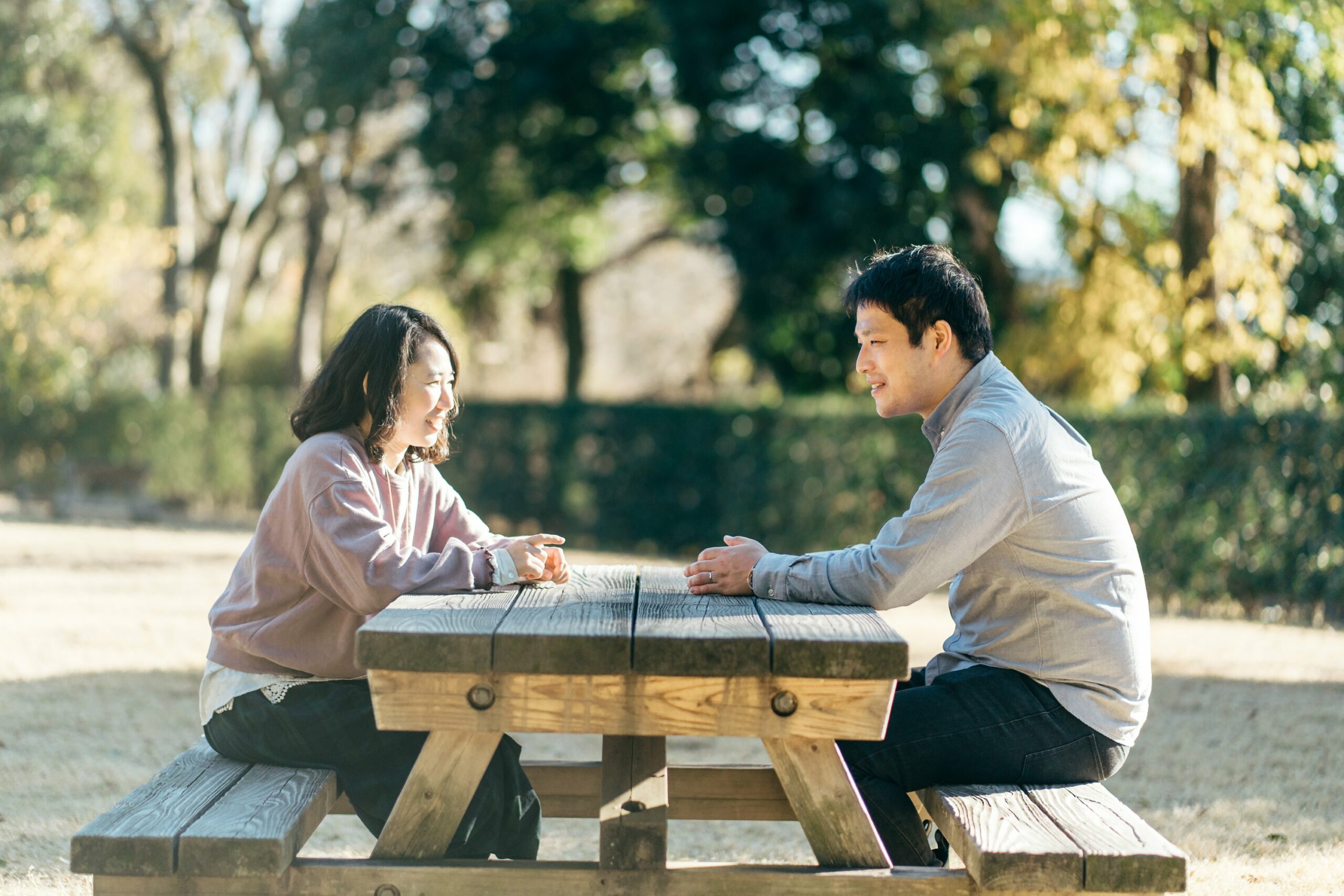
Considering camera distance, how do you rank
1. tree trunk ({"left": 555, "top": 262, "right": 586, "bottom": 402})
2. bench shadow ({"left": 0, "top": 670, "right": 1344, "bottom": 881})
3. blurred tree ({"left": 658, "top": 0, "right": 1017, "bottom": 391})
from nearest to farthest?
1. bench shadow ({"left": 0, "top": 670, "right": 1344, "bottom": 881})
2. blurred tree ({"left": 658, "top": 0, "right": 1017, "bottom": 391})
3. tree trunk ({"left": 555, "top": 262, "right": 586, "bottom": 402})

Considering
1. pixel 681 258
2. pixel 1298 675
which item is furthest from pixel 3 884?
pixel 681 258

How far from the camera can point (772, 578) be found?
124 inches

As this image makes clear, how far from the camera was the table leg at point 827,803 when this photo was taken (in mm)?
2699

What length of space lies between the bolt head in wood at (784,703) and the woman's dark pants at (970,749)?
46cm

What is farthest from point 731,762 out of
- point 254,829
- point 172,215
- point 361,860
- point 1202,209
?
point 172,215

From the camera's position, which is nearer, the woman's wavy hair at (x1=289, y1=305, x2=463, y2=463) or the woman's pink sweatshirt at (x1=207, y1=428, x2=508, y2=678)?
the woman's pink sweatshirt at (x1=207, y1=428, x2=508, y2=678)

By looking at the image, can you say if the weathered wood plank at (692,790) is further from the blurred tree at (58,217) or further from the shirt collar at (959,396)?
the blurred tree at (58,217)

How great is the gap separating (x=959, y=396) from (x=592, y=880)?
1466mm

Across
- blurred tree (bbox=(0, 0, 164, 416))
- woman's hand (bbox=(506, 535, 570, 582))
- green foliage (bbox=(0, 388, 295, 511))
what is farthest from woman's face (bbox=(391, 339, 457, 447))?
blurred tree (bbox=(0, 0, 164, 416))

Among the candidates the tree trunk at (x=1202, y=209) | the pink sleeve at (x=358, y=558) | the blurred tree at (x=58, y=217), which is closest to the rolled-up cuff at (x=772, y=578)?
the pink sleeve at (x=358, y=558)

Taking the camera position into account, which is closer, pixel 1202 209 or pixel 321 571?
pixel 321 571

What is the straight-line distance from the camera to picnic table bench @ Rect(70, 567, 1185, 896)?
8.12ft

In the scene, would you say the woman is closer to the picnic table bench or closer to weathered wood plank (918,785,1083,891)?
the picnic table bench

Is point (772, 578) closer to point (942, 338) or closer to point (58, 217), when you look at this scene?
point (942, 338)
